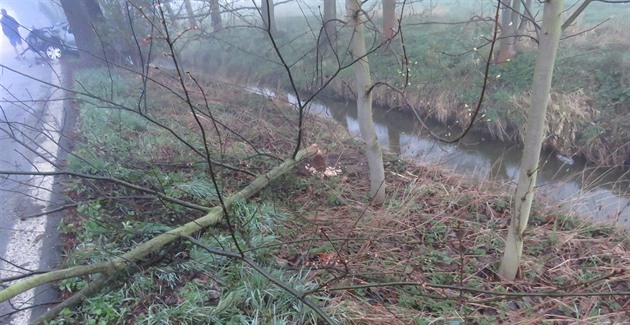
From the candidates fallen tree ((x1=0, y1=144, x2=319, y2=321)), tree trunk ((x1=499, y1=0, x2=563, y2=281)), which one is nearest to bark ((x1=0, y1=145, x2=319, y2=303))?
fallen tree ((x1=0, y1=144, x2=319, y2=321))

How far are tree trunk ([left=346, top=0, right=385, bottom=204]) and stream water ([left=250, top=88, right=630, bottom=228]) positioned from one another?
113 cm

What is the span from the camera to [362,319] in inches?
116

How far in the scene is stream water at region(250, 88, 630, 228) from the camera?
226 inches

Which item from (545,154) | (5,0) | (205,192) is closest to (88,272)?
(205,192)

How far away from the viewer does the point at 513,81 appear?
380 inches

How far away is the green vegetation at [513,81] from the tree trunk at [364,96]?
1.48 m

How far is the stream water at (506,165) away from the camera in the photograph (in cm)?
574

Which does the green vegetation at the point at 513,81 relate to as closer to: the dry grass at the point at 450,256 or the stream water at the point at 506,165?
the stream water at the point at 506,165

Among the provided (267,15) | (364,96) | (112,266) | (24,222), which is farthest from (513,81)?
(24,222)

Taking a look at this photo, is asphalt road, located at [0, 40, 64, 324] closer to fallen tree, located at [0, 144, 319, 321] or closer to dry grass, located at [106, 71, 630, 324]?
fallen tree, located at [0, 144, 319, 321]

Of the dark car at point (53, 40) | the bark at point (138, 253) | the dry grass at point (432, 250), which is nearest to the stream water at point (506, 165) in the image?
the dry grass at point (432, 250)

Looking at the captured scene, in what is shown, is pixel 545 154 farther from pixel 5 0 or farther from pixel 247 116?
pixel 5 0

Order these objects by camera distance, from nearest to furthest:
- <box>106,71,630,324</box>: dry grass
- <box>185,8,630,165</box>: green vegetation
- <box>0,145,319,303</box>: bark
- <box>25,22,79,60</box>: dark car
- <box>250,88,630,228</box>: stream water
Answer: <box>0,145,319,303</box>: bark < <box>106,71,630,324</box>: dry grass < <box>250,88,630,228</box>: stream water < <box>185,8,630,165</box>: green vegetation < <box>25,22,79,60</box>: dark car

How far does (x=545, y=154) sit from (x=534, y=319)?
6183mm
